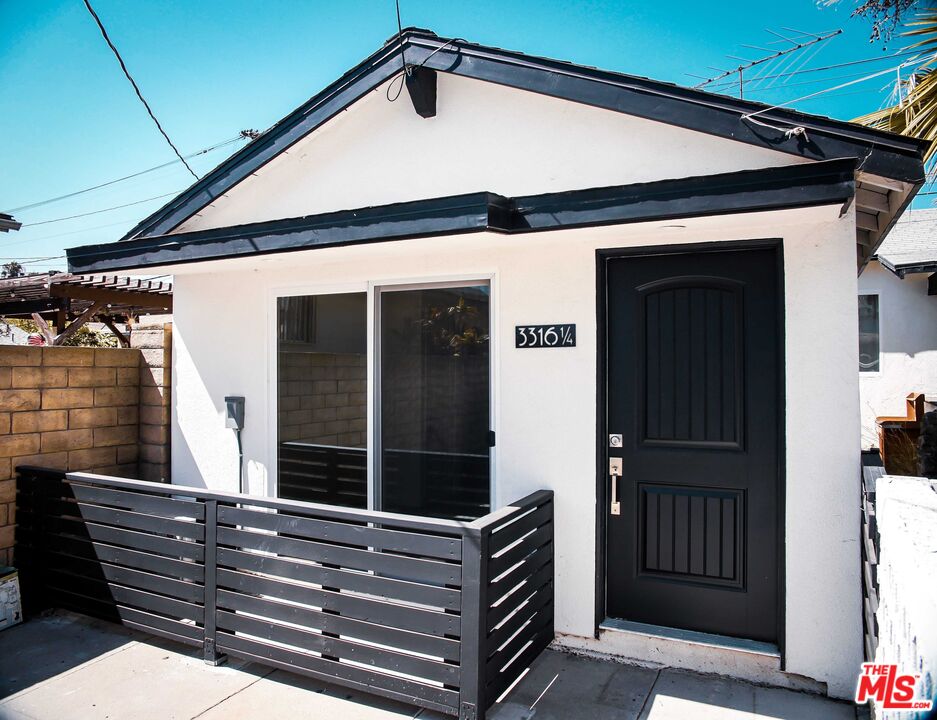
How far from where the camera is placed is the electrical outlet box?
484 cm

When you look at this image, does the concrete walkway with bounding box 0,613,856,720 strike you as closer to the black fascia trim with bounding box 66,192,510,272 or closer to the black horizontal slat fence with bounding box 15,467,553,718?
the black horizontal slat fence with bounding box 15,467,553,718

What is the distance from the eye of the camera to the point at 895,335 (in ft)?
29.2

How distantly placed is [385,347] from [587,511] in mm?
1817

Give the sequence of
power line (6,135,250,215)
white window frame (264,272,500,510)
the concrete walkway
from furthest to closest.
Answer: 1. power line (6,135,250,215)
2. white window frame (264,272,500,510)
3. the concrete walkway

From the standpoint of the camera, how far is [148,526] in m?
3.81

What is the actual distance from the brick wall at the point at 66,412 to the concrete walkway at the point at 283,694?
1.39 m

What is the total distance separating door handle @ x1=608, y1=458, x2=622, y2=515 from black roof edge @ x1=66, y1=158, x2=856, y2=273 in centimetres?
144

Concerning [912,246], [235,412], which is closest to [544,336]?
[235,412]

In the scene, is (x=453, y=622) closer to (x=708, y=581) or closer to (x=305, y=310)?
(x=708, y=581)

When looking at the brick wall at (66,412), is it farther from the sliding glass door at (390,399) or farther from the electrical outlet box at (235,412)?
the sliding glass door at (390,399)

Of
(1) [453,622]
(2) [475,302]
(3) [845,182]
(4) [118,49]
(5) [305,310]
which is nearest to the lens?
(3) [845,182]

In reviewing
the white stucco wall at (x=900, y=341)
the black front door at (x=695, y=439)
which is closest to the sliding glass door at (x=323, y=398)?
the black front door at (x=695, y=439)

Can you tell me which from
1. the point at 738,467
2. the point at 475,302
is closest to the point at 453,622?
the point at 738,467

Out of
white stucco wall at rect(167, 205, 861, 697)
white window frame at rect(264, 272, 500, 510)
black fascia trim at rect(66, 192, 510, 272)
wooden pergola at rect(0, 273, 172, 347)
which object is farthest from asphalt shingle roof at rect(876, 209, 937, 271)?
wooden pergola at rect(0, 273, 172, 347)
